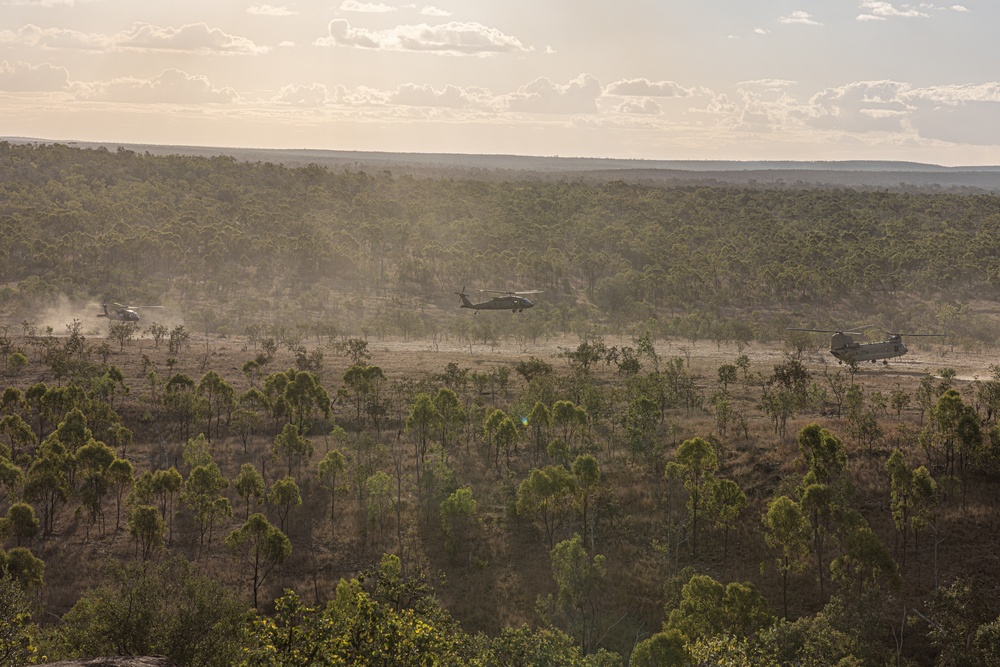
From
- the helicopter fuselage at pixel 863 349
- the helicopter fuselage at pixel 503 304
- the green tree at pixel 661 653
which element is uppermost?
the helicopter fuselage at pixel 503 304

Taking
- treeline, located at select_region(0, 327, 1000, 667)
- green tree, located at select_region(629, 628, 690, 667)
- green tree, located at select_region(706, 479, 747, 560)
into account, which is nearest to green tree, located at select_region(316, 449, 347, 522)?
treeline, located at select_region(0, 327, 1000, 667)

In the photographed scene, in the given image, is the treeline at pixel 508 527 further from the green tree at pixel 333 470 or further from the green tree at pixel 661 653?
the green tree at pixel 333 470

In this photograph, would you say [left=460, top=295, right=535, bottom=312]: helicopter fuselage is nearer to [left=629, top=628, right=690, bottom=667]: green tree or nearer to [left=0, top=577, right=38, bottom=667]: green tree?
[left=629, top=628, right=690, bottom=667]: green tree

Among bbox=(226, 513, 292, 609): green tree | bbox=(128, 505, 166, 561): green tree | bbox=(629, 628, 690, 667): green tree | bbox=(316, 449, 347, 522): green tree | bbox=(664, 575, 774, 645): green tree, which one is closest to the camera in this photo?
bbox=(629, 628, 690, 667): green tree

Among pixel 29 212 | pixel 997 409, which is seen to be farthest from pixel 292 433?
pixel 29 212

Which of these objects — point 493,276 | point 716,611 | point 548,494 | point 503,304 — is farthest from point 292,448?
point 493,276

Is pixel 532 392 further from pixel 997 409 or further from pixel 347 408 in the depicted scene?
pixel 997 409

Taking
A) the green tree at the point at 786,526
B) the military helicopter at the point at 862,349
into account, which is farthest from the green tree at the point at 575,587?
the military helicopter at the point at 862,349

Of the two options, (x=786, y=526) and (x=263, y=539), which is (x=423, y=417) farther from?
(x=786, y=526)

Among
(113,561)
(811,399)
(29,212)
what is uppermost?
(29,212)
